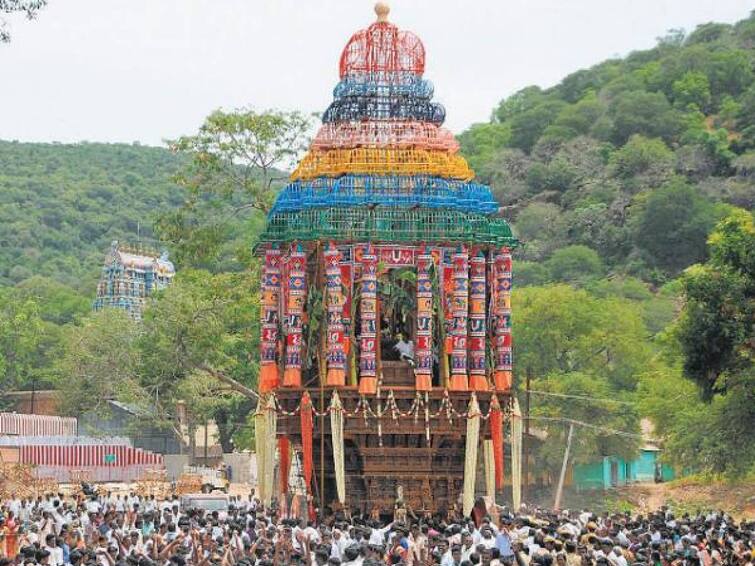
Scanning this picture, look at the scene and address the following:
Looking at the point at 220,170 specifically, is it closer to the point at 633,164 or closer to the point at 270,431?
the point at 270,431

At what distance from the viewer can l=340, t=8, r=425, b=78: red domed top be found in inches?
1548

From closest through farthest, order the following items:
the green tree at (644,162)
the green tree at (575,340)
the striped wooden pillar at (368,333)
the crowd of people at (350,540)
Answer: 1. the crowd of people at (350,540)
2. the striped wooden pillar at (368,333)
3. the green tree at (575,340)
4. the green tree at (644,162)

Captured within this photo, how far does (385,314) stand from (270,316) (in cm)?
261

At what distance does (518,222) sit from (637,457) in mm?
29057

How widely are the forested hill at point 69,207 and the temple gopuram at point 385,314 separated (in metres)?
64.1

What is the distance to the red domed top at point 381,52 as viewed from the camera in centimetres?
3931

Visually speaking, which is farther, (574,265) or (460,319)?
(574,265)

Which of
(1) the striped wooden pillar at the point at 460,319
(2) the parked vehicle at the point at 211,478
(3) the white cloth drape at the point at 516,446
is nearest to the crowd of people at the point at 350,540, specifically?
(3) the white cloth drape at the point at 516,446

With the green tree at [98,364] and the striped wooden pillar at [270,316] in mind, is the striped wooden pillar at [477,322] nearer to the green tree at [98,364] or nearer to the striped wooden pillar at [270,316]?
the striped wooden pillar at [270,316]

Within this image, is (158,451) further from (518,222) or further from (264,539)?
(264,539)

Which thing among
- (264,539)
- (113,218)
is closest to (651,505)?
(264,539)

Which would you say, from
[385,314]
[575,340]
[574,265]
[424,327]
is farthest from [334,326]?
[574,265]

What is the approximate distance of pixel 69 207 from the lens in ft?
406

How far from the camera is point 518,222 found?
85500mm
